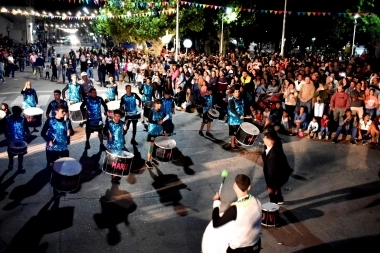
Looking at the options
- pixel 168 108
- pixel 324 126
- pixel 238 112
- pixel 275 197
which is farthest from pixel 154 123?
pixel 324 126

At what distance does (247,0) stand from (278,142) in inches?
1079

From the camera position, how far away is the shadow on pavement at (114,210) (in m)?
6.42

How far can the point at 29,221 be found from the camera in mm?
6703

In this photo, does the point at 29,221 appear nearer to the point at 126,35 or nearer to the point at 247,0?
the point at 126,35

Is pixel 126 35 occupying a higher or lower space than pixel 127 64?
higher

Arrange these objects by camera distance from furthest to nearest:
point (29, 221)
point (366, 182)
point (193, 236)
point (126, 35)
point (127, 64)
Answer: point (126, 35) → point (127, 64) → point (366, 182) → point (29, 221) → point (193, 236)

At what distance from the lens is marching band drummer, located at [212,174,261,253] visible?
401 centimetres

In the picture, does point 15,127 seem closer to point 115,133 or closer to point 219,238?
point 115,133

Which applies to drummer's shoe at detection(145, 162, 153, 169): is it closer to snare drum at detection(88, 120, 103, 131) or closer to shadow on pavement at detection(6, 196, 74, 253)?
snare drum at detection(88, 120, 103, 131)

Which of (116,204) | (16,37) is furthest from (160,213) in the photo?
(16,37)

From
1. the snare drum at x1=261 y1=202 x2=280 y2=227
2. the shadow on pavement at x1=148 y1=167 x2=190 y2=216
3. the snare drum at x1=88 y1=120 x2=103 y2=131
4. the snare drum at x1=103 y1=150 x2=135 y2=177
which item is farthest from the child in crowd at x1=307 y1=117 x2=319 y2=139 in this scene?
the snare drum at x1=103 y1=150 x2=135 y2=177

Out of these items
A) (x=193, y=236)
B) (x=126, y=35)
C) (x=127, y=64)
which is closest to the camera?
(x=193, y=236)

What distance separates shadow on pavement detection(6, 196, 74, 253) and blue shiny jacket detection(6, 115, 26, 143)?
218 cm

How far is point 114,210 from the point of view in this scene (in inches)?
285
